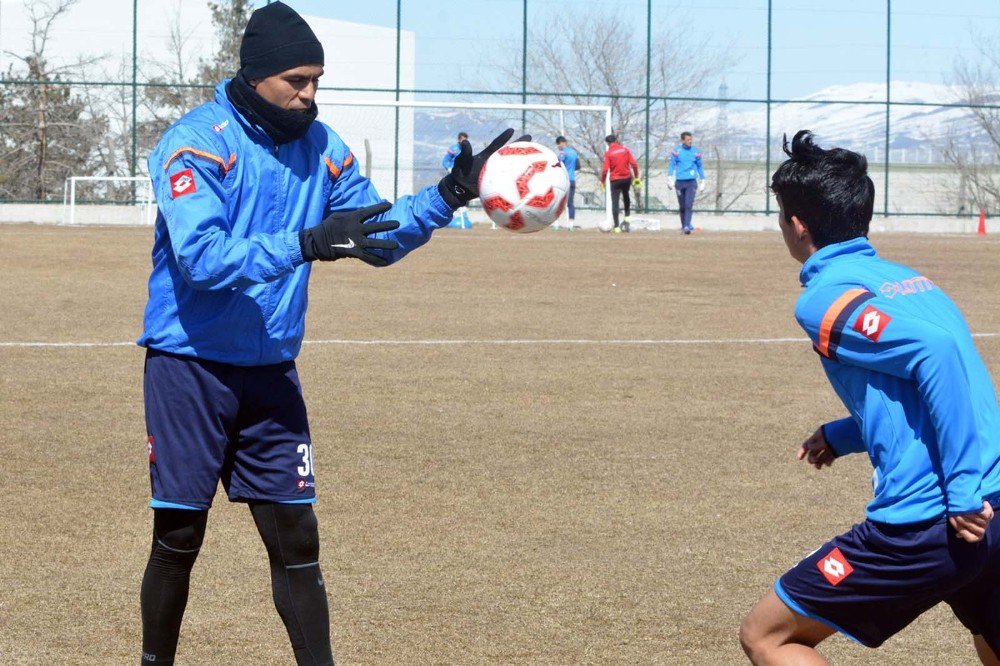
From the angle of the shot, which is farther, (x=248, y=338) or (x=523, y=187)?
(x=523, y=187)

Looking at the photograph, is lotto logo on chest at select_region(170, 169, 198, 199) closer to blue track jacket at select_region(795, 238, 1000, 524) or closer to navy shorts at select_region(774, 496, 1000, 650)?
blue track jacket at select_region(795, 238, 1000, 524)

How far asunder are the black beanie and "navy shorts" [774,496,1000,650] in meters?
1.95

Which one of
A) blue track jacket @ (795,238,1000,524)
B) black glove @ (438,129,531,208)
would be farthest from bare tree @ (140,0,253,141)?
blue track jacket @ (795,238,1000,524)

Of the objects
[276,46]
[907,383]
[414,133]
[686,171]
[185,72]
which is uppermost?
[185,72]

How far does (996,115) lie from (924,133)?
2813 mm

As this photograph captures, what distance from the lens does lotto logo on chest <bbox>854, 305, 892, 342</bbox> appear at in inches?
122

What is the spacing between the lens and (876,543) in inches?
124

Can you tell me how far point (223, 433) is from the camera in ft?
12.9

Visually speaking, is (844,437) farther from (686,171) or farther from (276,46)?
(686,171)

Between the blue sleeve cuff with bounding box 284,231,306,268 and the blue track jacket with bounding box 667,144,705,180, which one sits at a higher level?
the blue track jacket with bounding box 667,144,705,180

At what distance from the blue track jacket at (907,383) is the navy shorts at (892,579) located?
0.19ft

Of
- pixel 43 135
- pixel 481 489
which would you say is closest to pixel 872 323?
pixel 481 489

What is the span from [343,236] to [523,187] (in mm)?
1043

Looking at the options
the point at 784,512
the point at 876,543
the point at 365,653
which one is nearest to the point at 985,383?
the point at 876,543
